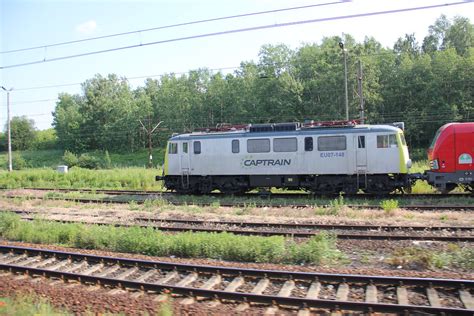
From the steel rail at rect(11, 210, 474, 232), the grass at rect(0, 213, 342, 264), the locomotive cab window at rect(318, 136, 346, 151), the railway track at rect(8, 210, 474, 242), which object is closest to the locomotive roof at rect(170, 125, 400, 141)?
the locomotive cab window at rect(318, 136, 346, 151)

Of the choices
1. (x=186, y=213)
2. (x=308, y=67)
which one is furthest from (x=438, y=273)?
(x=308, y=67)

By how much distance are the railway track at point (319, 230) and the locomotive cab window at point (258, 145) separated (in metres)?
6.51

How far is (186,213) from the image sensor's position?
1644 cm

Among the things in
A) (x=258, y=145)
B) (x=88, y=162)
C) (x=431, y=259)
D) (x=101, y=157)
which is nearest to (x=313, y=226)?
(x=431, y=259)

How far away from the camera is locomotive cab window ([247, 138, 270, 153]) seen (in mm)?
19914

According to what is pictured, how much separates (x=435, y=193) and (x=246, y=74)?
56.0 m

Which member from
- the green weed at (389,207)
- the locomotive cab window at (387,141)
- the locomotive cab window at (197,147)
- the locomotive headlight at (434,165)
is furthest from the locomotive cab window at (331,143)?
the locomotive cab window at (197,147)

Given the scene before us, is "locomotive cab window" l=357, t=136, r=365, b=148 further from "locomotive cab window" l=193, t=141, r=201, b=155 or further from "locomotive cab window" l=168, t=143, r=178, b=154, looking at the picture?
"locomotive cab window" l=168, t=143, r=178, b=154

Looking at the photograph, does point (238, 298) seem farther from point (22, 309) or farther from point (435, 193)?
point (435, 193)

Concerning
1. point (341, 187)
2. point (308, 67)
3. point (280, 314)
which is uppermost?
point (308, 67)

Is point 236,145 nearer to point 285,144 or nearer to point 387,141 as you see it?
point 285,144

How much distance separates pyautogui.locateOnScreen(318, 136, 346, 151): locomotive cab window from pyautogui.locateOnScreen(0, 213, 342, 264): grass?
27.2 ft

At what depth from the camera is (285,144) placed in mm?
19578

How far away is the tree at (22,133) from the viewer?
94.4 m
